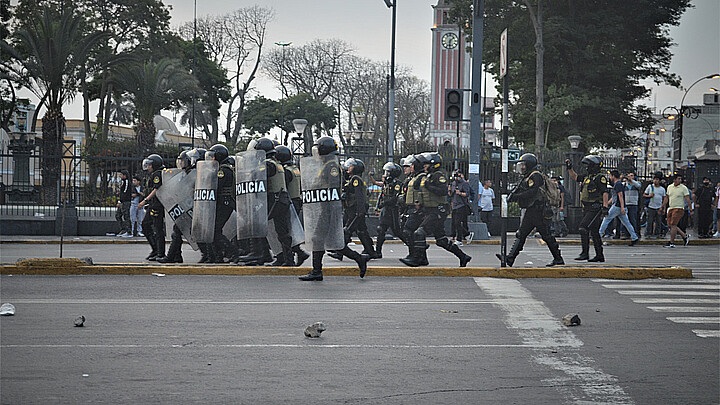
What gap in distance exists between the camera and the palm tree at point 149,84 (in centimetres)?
4009

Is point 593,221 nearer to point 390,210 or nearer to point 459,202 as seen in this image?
point 390,210

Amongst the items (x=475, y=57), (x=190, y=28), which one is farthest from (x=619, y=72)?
(x=190, y=28)

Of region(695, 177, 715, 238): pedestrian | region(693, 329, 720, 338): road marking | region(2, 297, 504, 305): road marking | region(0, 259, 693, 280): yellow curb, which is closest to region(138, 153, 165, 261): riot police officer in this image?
region(0, 259, 693, 280): yellow curb

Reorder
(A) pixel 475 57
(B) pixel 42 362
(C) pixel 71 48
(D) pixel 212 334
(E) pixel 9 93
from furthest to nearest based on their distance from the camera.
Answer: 1. (E) pixel 9 93
2. (C) pixel 71 48
3. (A) pixel 475 57
4. (D) pixel 212 334
5. (B) pixel 42 362

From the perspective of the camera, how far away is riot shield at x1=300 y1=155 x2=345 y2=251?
11688 mm

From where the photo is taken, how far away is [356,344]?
24.9 ft

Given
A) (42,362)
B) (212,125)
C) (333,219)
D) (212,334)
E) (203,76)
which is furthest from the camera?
(212,125)

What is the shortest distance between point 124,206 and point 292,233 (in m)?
10.3

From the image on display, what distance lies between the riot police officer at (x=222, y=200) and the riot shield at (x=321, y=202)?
88.3 inches

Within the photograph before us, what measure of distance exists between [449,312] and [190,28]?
5418 centimetres

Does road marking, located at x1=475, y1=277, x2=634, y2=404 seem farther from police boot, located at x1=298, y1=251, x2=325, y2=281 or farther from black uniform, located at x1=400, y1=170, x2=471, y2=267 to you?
police boot, located at x1=298, y1=251, x2=325, y2=281

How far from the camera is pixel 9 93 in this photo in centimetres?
4438

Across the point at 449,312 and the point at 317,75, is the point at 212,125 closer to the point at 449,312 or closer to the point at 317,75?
the point at 317,75

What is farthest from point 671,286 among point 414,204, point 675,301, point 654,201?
point 654,201
